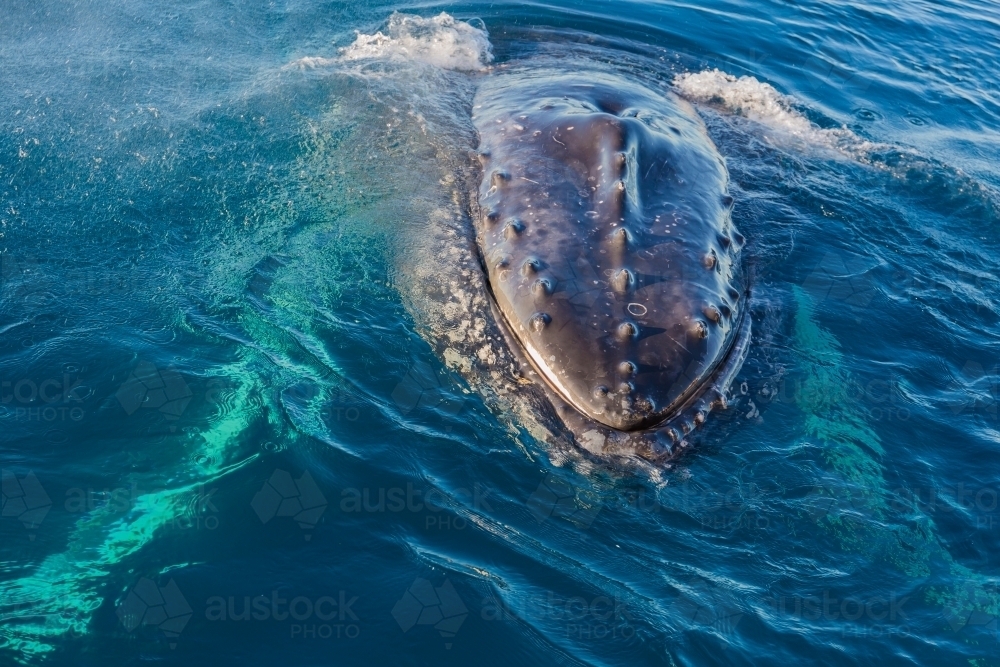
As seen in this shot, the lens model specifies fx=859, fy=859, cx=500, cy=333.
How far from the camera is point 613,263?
8992 millimetres

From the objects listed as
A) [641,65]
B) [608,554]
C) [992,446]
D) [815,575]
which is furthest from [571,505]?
[641,65]

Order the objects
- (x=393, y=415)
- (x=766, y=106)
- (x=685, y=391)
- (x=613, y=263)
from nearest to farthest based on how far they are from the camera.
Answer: (x=685, y=391), (x=393, y=415), (x=613, y=263), (x=766, y=106)

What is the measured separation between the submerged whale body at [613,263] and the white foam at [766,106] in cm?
365

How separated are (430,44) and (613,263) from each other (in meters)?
8.64

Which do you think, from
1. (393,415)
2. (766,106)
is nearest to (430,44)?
(766,106)

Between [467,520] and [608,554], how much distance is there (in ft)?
4.26

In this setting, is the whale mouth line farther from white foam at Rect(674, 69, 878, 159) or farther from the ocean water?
white foam at Rect(674, 69, 878, 159)

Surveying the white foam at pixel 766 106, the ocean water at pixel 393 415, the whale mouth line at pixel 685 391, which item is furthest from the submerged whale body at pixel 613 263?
the white foam at pixel 766 106

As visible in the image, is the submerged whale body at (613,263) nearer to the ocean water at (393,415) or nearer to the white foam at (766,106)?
the ocean water at (393,415)

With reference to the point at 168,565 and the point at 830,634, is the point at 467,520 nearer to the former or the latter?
the point at 168,565

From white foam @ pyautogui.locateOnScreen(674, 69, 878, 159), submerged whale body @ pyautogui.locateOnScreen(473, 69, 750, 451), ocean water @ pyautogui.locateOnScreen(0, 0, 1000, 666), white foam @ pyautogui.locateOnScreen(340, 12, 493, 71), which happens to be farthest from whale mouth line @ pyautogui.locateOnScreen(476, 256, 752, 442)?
white foam @ pyautogui.locateOnScreen(340, 12, 493, 71)

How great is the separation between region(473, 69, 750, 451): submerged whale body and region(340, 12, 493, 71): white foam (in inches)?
147

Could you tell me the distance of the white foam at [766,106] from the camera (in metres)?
14.9

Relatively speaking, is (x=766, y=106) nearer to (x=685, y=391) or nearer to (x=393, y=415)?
(x=685, y=391)
